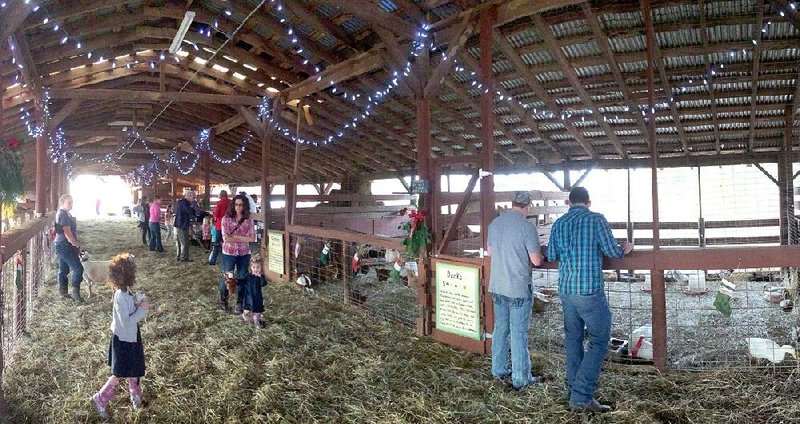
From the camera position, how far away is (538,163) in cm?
1361

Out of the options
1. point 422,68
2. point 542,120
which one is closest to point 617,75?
point 542,120

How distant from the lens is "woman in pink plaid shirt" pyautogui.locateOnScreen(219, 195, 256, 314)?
19.6ft

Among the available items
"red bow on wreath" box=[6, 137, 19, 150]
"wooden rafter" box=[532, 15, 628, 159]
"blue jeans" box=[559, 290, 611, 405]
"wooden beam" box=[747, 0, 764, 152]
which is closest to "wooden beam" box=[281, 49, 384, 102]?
"wooden rafter" box=[532, 15, 628, 159]

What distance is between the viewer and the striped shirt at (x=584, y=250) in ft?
11.5

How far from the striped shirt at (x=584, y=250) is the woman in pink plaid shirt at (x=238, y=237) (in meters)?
3.85

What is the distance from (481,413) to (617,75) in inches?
263

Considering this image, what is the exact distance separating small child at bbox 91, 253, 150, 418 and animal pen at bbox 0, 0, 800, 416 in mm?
1170

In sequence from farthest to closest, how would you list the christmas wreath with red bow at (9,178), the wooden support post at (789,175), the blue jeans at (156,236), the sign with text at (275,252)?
1. the blue jeans at (156,236)
2. the sign with text at (275,252)
3. the wooden support post at (789,175)
4. the christmas wreath with red bow at (9,178)

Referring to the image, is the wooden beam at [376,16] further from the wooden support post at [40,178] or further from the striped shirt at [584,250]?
the wooden support post at [40,178]

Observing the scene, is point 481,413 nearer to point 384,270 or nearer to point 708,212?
point 384,270

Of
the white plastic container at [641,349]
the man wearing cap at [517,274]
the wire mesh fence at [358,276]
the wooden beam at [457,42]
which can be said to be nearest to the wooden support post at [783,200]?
the white plastic container at [641,349]

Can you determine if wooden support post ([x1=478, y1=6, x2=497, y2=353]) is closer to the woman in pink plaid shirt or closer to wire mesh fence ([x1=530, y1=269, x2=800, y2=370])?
wire mesh fence ([x1=530, y1=269, x2=800, y2=370])

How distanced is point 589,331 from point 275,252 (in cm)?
708

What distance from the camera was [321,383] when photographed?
4168mm
